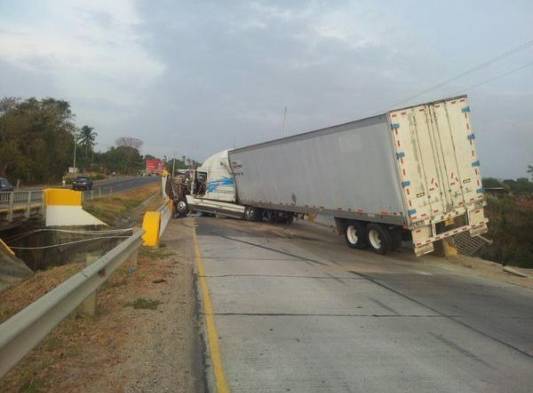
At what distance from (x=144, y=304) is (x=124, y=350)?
1881 millimetres

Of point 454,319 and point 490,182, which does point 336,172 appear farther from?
point 490,182

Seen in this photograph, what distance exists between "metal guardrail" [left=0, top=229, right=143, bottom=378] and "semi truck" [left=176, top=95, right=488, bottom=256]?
9.27 metres

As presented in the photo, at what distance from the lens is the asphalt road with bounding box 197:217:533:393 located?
4.75 m

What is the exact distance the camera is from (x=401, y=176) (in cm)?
1340

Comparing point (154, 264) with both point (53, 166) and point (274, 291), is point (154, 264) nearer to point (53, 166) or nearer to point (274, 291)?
point (274, 291)

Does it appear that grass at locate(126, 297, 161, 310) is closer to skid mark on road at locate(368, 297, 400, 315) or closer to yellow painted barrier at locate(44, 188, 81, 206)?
skid mark on road at locate(368, 297, 400, 315)

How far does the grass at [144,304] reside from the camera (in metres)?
7.00

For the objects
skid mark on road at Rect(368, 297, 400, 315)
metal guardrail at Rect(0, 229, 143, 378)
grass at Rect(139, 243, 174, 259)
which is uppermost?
metal guardrail at Rect(0, 229, 143, 378)

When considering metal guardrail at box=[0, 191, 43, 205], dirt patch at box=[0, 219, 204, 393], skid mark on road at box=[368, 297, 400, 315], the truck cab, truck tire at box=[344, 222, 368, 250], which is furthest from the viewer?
the truck cab

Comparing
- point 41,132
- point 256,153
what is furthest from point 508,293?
point 41,132

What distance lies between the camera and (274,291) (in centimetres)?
855

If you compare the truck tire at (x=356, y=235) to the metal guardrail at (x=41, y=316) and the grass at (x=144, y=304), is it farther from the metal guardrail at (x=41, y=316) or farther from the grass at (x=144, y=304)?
the metal guardrail at (x=41, y=316)

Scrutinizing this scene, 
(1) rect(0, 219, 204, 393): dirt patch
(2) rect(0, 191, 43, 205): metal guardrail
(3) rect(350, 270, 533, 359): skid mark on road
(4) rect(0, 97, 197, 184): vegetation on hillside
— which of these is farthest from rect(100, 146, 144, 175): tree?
(1) rect(0, 219, 204, 393): dirt patch

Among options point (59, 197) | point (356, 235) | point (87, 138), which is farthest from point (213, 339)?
point (87, 138)
